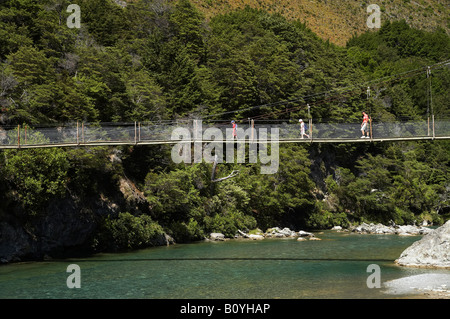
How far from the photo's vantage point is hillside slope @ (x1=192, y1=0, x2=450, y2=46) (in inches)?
3299

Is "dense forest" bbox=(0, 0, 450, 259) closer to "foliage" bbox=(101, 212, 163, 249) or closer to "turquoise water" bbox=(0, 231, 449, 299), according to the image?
"foliage" bbox=(101, 212, 163, 249)

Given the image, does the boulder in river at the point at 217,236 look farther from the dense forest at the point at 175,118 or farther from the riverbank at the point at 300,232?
the dense forest at the point at 175,118

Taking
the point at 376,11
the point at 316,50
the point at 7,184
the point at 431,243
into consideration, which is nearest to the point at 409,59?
the point at 316,50

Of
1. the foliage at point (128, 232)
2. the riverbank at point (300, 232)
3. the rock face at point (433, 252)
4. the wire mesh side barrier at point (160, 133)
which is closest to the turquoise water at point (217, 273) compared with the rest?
Result: the rock face at point (433, 252)

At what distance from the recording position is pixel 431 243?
686 inches

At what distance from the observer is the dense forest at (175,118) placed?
22156 mm

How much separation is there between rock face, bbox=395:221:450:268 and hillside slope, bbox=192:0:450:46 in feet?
193

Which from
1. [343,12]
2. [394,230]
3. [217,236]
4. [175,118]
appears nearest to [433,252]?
[217,236]

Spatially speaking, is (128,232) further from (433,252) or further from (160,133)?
(433,252)

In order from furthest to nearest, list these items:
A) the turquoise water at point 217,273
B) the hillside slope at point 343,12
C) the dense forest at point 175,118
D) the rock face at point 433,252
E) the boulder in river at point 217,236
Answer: the hillside slope at point 343,12
the boulder in river at point 217,236
the dense forest at point 175,118
the rock face at point 433,252
the turquoise water at point 217,273

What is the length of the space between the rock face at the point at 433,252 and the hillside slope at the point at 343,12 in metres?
58.8

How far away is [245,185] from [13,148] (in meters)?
17.5
